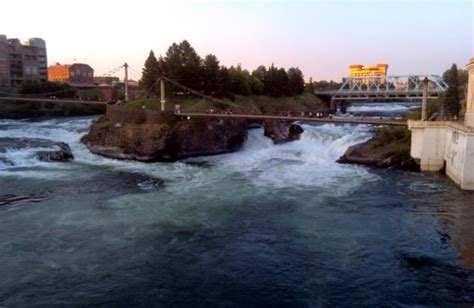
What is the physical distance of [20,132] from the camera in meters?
59.3

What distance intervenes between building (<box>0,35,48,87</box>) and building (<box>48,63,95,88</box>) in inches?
537

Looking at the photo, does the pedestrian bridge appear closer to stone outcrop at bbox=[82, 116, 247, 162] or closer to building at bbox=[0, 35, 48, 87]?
stone outcrop at bbox=[82, 116, 247, 162]

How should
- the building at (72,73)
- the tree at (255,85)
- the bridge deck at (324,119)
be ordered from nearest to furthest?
1. the bridge deck at (324,119)
2. the tree at (255,85)
3. the building at (72,73)

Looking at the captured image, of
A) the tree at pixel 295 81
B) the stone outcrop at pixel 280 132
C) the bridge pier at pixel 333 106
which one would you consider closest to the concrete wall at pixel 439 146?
the stone outcrop at pixel 280 132

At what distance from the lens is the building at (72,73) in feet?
475

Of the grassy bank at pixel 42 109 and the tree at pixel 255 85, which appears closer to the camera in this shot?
the grassy bank at pixel 42 109

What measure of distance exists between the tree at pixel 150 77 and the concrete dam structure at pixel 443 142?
41497 mm

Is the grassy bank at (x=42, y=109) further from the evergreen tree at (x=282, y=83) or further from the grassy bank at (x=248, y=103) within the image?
the evergreen tree at (x=282, y=83)

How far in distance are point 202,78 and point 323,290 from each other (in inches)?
2256

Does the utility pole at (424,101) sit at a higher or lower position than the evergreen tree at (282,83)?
lower

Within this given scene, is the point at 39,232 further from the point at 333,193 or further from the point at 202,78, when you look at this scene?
the point at 202,78

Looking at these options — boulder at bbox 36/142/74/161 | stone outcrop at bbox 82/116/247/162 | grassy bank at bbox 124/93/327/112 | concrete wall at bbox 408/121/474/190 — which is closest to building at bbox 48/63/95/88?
grassy bank at bbox 124/93/327/112

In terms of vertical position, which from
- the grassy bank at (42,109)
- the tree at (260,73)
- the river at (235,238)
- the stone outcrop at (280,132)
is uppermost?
the tree at (260,73)

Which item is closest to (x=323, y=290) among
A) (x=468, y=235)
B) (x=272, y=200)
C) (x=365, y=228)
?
(x=365, y=228)
